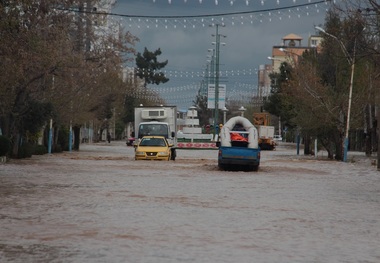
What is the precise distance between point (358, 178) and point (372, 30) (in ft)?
24.0

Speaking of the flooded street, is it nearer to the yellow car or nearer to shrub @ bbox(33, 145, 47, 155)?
the yellow car

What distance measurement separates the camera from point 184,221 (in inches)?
654

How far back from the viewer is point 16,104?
45.2m

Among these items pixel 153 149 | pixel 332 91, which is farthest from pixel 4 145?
pixel 332 91

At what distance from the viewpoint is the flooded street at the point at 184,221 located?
12.3 metres

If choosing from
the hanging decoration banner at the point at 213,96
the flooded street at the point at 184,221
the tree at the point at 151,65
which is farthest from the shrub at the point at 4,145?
the tree at the point at 151,65

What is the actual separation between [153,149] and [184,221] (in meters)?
32.3

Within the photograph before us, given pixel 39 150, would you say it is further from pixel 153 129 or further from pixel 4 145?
pixel 4 145

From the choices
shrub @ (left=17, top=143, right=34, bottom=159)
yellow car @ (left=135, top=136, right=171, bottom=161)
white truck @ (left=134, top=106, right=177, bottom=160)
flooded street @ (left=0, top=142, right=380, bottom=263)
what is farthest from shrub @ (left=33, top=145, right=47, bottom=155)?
flooded street @ (left=0, top=142, right=380, bottom=263)

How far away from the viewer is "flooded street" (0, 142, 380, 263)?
1233 centimetres

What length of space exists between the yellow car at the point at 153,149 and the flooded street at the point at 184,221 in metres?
18.0

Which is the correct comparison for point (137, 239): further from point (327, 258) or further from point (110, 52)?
point (110, 52)

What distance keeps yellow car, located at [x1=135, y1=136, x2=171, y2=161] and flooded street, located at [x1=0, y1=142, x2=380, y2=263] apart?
59.0 ft

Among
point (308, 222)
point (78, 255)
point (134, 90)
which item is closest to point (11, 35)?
point (308, 222)
